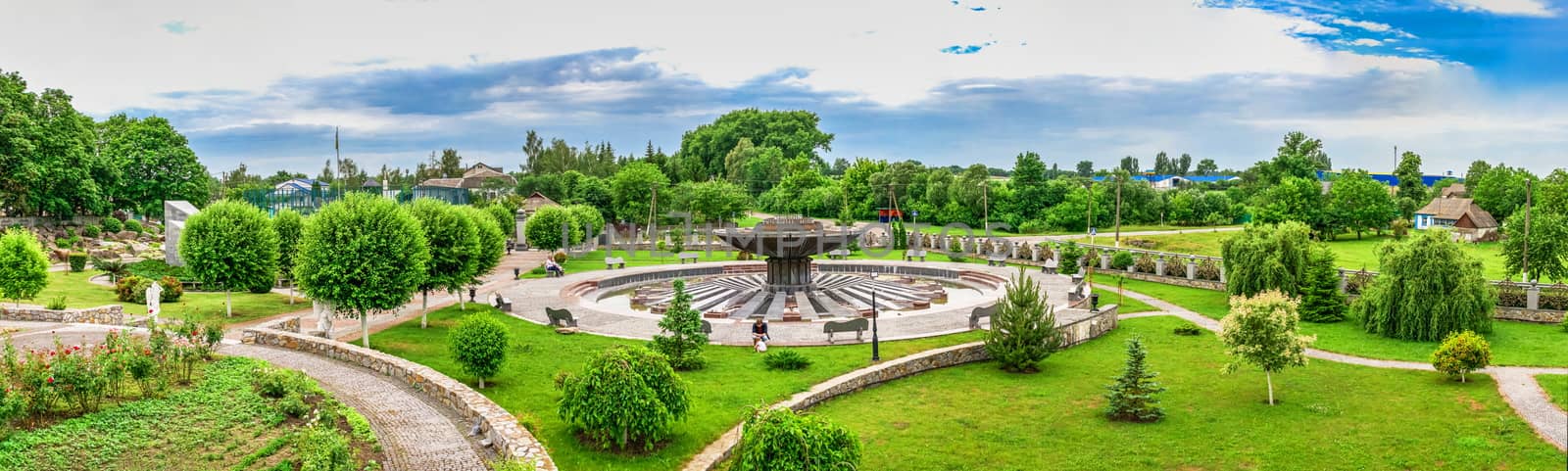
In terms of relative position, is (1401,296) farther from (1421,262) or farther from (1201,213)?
(1201,213)

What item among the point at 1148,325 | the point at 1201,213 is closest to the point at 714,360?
the point at 1148,325

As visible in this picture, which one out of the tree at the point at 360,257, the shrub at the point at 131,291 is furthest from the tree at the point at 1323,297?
the shrub at the point at 131,291

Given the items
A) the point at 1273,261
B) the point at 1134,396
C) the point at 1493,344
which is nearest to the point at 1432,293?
the point at 1493,344

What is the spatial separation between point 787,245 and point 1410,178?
74597 mm

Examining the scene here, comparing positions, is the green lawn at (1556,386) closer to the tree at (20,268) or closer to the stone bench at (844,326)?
the stone bench at (844,326)

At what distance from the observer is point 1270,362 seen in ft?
57.5

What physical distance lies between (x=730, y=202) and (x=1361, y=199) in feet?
140

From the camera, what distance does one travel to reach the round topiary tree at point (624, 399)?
44.9ft

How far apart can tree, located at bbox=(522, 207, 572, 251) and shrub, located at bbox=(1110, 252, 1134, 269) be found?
27.8 m

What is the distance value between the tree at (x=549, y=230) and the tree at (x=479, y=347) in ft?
103

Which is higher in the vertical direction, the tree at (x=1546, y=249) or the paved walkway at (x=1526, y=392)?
the tree at (x=1546, y=249)

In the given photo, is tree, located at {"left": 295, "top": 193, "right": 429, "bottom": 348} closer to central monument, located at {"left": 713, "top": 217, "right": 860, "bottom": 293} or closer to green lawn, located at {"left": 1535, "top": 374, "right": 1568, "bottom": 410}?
central monument, located at {"left": 713, "top": 217, "right": 860, "bottom": 293}

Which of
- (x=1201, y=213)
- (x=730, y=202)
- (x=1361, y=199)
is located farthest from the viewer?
(x=1201, y=213)

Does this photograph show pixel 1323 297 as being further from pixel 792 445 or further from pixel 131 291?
pixel 131 291
